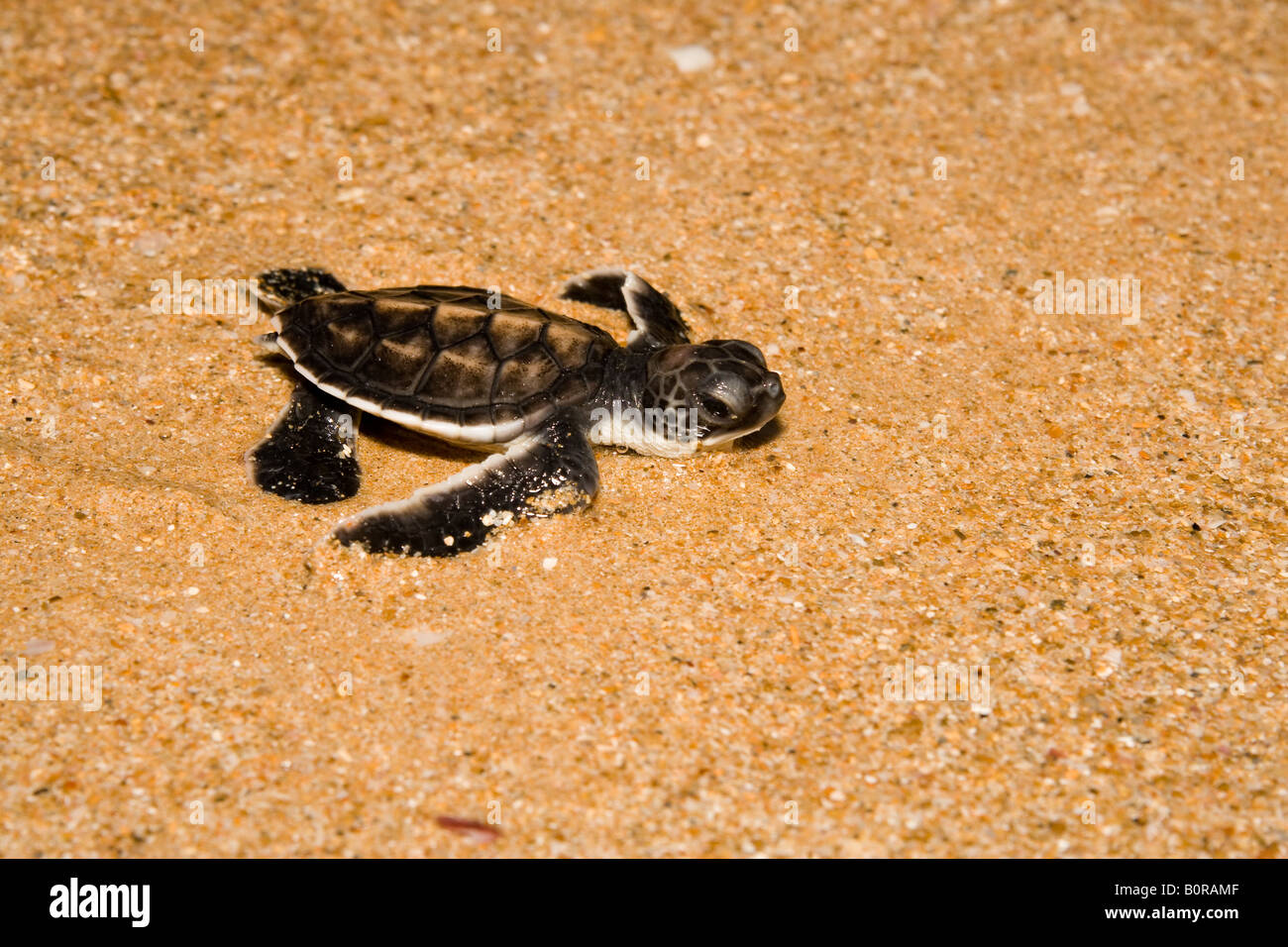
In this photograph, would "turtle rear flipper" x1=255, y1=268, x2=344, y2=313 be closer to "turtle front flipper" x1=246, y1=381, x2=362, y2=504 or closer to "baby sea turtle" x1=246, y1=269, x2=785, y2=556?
"baby sea turtle" x1=246, y1=269, x2=785, y2=556

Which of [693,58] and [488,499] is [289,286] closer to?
[488,499]

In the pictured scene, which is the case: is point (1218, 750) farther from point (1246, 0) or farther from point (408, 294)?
point (1246, 0)

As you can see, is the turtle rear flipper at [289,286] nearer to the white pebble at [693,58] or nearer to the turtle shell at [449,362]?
the turtle shell at [449,362]

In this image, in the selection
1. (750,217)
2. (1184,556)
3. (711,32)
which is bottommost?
(1184,556)

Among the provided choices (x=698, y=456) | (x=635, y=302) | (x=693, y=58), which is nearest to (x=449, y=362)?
(x=635, y=302)

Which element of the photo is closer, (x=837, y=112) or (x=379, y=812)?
(x=379, y=812)

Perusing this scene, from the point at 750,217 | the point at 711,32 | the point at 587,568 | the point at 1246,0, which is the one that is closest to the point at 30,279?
the point at 587,568

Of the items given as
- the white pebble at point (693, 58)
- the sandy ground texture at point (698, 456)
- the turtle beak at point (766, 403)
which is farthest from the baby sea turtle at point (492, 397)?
the white pebble at point (693, 58)
